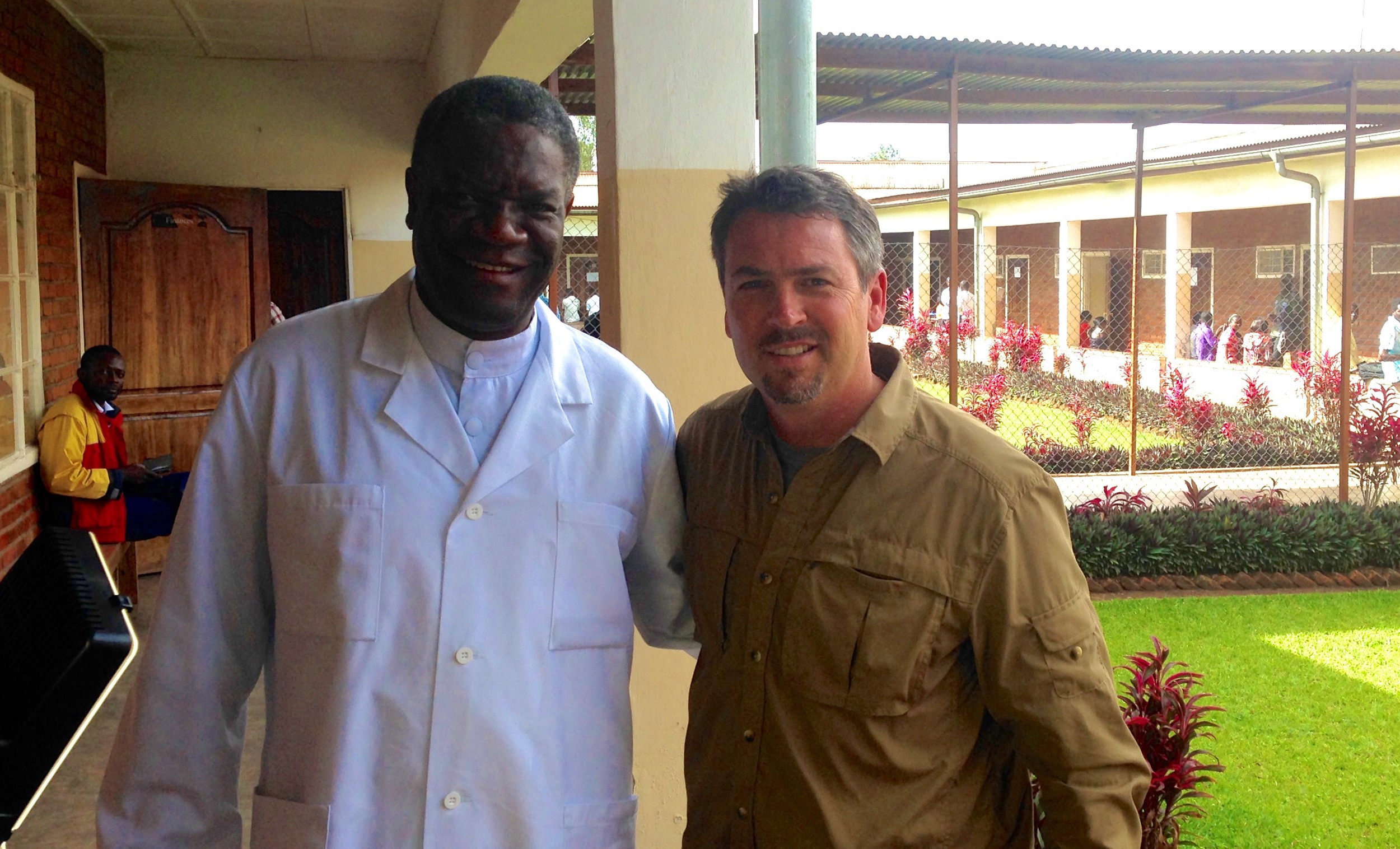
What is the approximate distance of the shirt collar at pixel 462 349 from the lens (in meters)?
1.81

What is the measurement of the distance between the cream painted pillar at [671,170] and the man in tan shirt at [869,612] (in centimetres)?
127

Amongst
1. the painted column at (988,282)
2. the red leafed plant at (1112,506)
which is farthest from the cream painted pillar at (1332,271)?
the red leafed plant at (1112,506)

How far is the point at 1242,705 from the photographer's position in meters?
5.81

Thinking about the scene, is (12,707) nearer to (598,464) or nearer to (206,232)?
(598,464)

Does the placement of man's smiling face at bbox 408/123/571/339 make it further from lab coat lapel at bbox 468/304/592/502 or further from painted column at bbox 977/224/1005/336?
painted column at bbox 977/224/1005/336

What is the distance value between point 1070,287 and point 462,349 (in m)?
22.0

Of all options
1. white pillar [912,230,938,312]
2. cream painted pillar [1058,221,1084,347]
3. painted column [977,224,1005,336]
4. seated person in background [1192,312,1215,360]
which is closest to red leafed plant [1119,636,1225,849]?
cream painted pillar [1058,221,1084,347]

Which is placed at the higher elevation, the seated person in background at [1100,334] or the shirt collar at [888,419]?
the seated person in background at [1100,334]

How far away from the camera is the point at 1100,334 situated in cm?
2172

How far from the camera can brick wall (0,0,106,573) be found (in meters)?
5.96

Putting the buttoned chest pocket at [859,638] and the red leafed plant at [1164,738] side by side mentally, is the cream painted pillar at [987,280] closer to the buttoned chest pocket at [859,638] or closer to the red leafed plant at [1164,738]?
the red leafed plant at [1164,738]

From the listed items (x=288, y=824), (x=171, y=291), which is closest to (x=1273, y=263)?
(x=171, y=291)

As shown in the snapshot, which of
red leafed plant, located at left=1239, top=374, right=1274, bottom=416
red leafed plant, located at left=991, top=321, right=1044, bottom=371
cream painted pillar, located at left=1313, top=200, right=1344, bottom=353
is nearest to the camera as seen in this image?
red leafed plant, located at left=1239, top=374, right=1274, bottom=416

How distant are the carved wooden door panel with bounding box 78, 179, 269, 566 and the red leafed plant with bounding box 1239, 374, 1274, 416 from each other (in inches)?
391
